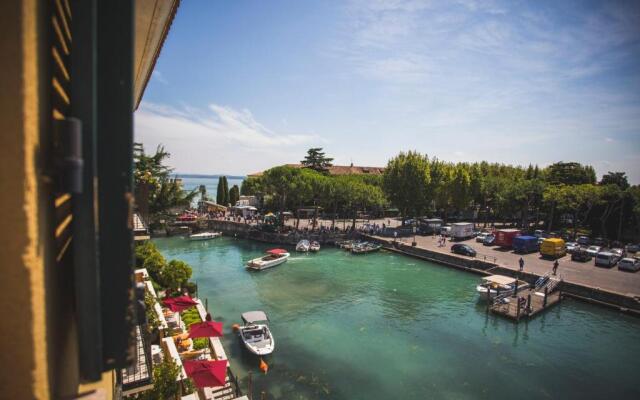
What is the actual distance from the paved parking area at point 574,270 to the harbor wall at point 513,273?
1.00 meters

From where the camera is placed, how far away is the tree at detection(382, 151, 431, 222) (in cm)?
5125

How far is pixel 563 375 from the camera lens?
54.3 feet

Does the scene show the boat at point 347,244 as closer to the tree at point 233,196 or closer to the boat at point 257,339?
the boat at point 257,339

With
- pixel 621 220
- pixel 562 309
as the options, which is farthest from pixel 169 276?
pixel 621 220

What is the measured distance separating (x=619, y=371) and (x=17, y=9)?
24799 mm

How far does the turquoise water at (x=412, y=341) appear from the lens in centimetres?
1531

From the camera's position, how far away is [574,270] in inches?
1209

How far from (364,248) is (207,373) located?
29.8 m

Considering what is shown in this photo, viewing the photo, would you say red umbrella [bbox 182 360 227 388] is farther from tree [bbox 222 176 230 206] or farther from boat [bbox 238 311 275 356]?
tree [bbox 222 176 230 206]

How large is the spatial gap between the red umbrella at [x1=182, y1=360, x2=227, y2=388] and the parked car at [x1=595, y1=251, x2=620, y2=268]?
119 ft

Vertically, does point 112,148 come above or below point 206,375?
above

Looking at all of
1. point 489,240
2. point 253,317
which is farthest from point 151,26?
point 489,240

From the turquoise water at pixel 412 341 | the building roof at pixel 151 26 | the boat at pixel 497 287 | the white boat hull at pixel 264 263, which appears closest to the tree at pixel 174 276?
the turquoise water at pixel 412 341

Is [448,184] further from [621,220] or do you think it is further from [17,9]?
[17,9]
